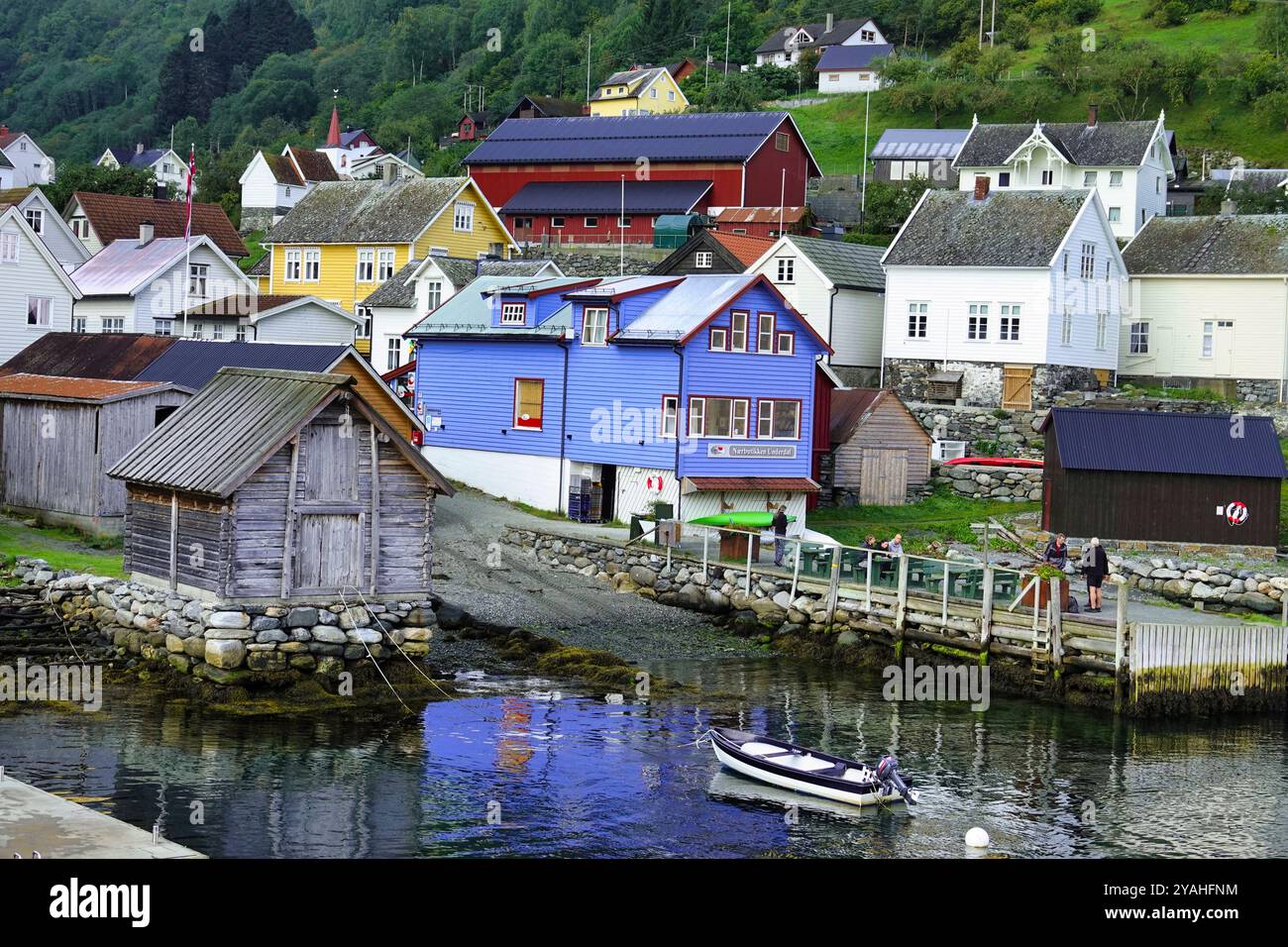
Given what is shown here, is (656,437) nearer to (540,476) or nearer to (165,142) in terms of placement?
(540,476)

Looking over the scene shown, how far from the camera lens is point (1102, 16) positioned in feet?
436

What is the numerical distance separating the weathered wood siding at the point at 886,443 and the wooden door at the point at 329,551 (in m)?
26.7

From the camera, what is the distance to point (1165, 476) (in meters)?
47.3

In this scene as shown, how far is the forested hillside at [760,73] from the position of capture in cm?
11125

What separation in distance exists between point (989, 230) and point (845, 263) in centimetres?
711

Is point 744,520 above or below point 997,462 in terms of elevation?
below

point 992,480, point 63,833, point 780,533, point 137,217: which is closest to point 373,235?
point 137,217

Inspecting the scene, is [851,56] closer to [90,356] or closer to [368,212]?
[368,212]

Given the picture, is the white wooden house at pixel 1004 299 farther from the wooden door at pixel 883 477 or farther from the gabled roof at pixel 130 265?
the gabled roof at pixel 130 265

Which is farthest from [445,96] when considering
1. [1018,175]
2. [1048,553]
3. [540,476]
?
[1048,553]

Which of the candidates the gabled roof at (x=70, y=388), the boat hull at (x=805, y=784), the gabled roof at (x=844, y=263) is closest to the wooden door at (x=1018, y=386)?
the gabled roof at (x=844, y=263)

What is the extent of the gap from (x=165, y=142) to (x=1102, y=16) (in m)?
110

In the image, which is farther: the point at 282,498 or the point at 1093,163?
the point at 1093,163

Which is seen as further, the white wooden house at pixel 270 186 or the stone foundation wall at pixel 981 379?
the white wooden house at pixel 270 186
